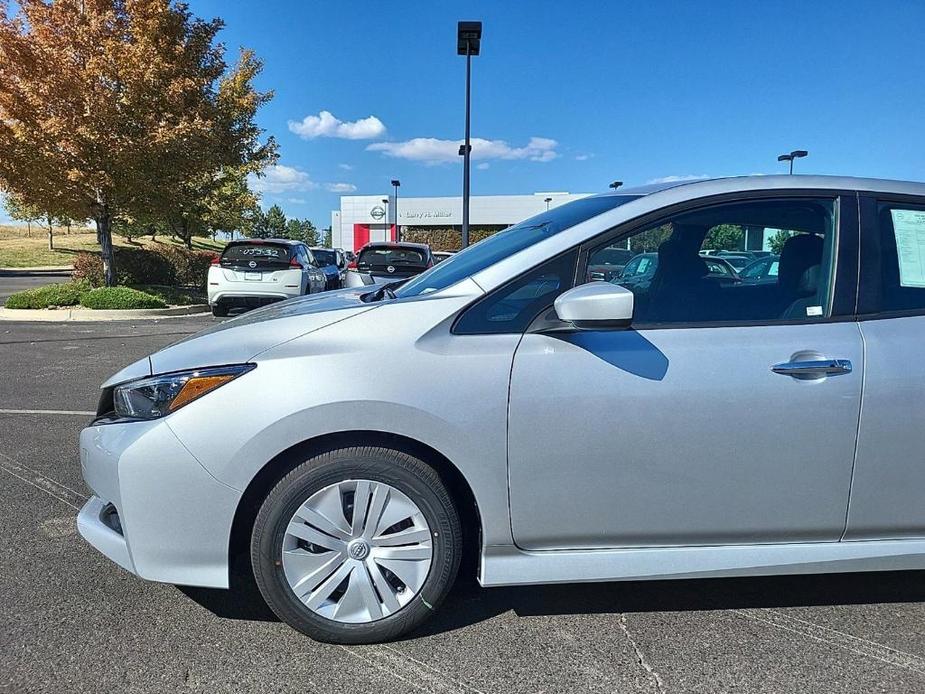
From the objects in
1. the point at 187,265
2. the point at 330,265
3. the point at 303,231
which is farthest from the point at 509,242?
the point at 303,231

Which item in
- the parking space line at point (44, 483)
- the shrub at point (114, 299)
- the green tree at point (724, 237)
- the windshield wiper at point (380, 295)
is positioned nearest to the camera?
the green tree at point (724, 237)

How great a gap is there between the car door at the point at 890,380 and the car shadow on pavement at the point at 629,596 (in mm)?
505

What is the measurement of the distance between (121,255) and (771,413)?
1804 centimetres

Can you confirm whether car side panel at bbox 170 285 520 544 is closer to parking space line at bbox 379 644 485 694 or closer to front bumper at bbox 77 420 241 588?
front bumper at bbox 77 420 241 588

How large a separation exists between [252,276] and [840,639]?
11.3m

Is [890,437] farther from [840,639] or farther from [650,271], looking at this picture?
[650,271]

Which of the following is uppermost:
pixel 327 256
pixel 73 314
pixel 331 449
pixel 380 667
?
pixel 327 256

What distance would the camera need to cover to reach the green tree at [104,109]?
531 inches

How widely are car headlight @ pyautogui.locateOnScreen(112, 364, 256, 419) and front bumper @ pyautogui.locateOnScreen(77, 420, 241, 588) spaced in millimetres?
69

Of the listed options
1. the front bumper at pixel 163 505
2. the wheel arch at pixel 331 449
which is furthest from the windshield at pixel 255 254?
the wheel arch at pixel 331 449

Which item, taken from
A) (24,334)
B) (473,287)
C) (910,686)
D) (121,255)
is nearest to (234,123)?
(121,255)

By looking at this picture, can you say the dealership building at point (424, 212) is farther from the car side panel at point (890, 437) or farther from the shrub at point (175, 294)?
the car side panel at point (890, 437)

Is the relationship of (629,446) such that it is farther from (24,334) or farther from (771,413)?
(24,334)

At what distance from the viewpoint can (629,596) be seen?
300 cm
